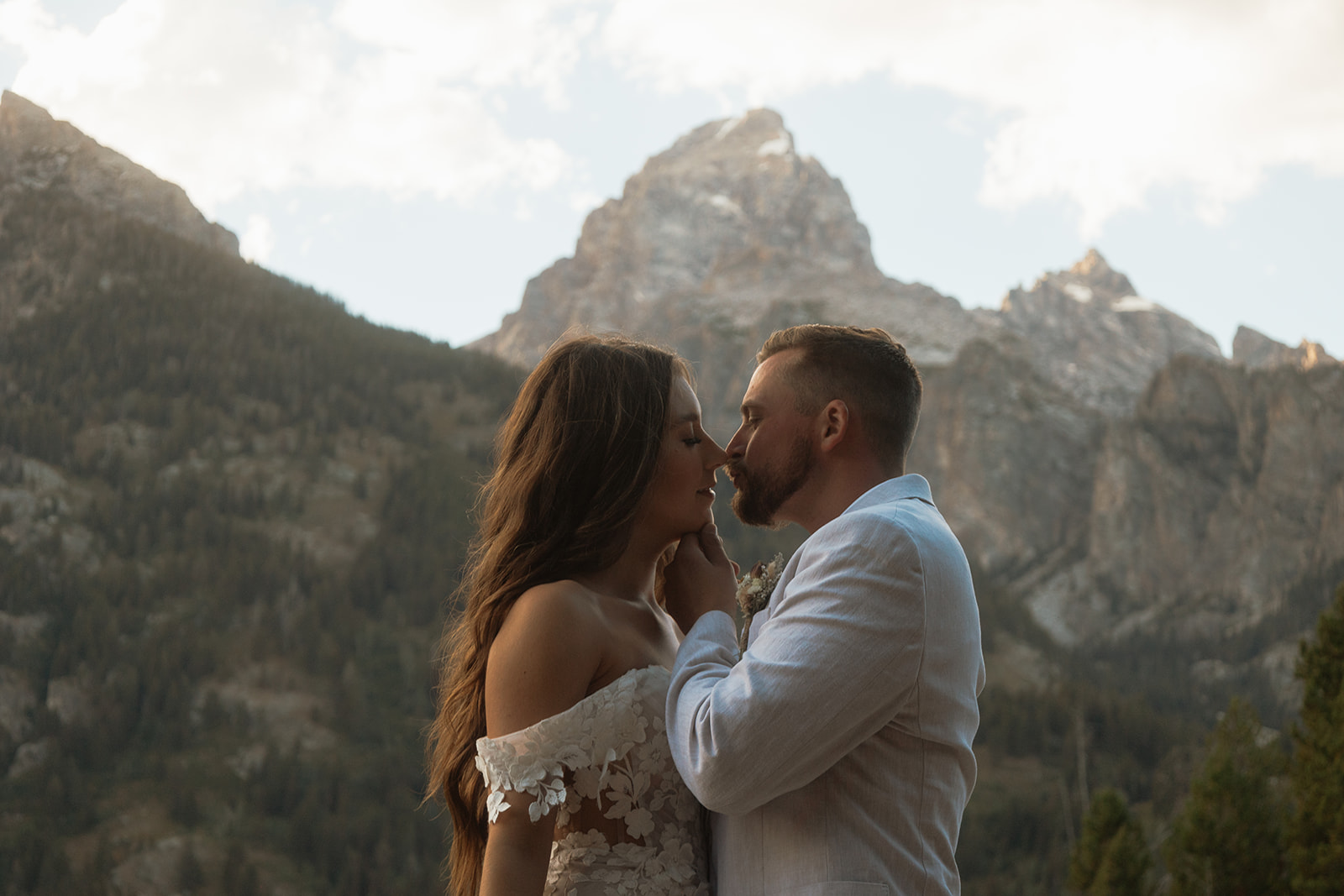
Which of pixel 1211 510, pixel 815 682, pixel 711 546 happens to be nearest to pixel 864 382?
pixel 711 546

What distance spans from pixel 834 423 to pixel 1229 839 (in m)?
38.8

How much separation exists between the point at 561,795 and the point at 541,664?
0.43 m

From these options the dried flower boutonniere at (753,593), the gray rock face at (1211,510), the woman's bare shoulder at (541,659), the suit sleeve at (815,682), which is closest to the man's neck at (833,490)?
the dried flower boutonniere at (753,593)

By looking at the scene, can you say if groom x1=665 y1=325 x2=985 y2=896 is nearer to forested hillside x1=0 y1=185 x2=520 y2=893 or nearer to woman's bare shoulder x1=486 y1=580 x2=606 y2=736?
woman's bare shoulder x1=486 y1=580 x2=606 y2=736

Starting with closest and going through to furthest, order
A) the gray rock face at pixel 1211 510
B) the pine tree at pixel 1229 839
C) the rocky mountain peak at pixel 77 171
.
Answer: the pine tree at pixel 1229 839, the rocky mountain peak at pixel 77 171, the gray rock face at pixel 1211 510

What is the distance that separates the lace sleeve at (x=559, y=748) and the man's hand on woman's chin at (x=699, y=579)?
357 millimetres

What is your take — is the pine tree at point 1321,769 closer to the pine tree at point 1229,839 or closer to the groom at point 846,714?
the pine tree at point 1229,839

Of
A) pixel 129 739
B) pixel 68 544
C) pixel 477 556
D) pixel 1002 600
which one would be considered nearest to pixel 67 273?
pixel 68 544

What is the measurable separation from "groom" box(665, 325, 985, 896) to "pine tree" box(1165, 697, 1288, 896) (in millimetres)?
37845

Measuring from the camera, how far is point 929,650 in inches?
136

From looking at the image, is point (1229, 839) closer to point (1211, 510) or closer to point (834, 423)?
point (834, 423)

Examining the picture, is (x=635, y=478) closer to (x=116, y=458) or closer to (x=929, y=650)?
(x=929, y=650)

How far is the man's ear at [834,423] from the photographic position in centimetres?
415

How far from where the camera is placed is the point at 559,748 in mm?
3916
